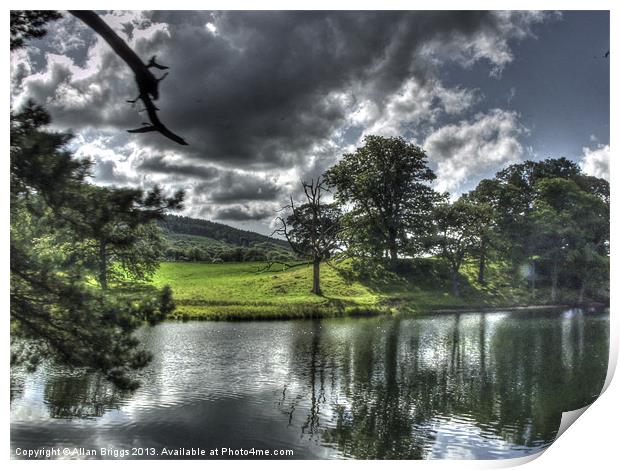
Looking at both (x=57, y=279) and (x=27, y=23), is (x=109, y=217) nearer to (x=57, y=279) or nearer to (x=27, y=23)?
(x=57, y=279)

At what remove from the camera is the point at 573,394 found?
9977 mm

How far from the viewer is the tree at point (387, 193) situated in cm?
1229

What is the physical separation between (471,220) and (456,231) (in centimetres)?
52

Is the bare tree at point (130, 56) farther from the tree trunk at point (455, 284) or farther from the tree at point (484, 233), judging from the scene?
the tree trunk at point (455, 284)

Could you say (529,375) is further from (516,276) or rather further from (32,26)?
(32,26)

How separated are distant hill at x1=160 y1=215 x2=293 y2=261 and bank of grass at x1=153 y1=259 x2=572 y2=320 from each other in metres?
0.39

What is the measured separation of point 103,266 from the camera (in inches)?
332

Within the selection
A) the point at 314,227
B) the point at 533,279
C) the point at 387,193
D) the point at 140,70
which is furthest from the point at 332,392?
the point at 140,70

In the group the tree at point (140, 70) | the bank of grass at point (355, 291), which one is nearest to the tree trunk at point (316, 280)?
the bank of grass at point (355, 291)

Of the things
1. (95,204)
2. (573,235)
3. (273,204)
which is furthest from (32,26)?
(573,235)

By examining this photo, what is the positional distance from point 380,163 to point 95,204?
293 inches

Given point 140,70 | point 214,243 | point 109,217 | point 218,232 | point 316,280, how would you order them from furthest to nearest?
point 316,280, point 214,243, point 218,232, point 109,217, point 140,70

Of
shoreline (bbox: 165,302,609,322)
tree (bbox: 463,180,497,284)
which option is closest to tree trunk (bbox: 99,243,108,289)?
shoreline (bbox: 165,302,609,322)

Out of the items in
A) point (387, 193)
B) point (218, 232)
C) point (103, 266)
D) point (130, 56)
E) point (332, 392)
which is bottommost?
point (332, 392)
